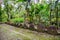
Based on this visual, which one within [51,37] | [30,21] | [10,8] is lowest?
[51,37]

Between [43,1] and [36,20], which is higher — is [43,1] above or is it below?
above

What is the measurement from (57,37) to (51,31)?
0.11m

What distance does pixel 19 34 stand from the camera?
7.07 ft

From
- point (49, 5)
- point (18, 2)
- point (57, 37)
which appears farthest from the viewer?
point (18, 2)

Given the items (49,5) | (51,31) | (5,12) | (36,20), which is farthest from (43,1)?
(5,12)

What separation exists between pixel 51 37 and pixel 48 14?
0.30 metres

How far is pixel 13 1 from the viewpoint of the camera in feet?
7.46

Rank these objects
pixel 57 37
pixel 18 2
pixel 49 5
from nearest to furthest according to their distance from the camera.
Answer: pixel 57 37 < pixel 49 5 < pixel 18 2

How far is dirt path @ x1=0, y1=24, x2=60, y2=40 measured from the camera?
2.07m

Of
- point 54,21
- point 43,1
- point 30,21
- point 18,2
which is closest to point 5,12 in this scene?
point 18,2

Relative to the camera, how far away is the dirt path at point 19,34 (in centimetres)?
207

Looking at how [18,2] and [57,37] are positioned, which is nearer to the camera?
[57,37]

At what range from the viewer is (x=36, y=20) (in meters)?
2.16

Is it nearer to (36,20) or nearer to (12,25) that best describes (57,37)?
(36,20)
